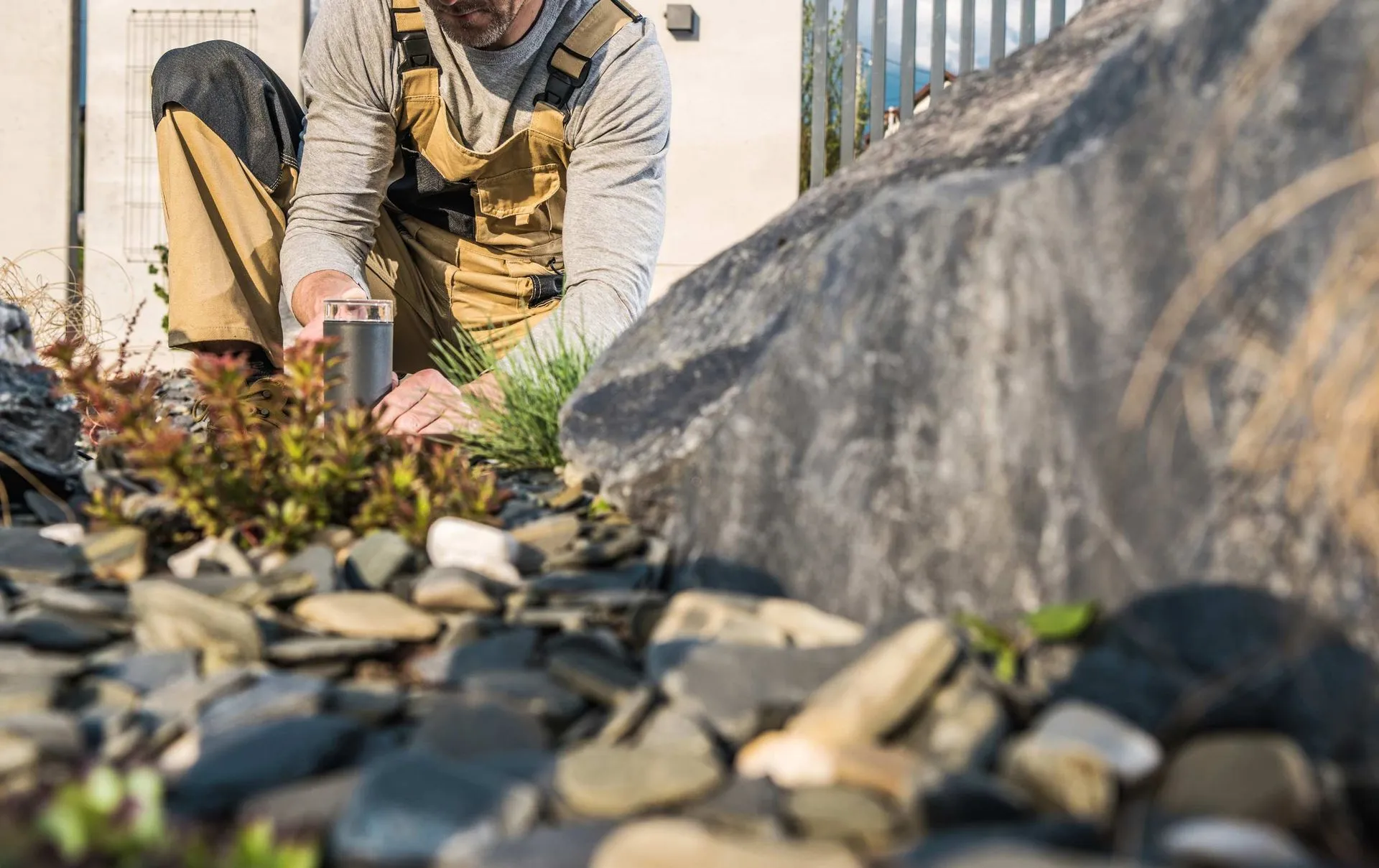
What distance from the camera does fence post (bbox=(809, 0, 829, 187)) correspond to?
8.01 m

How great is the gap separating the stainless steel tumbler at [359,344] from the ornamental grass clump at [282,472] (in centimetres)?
40

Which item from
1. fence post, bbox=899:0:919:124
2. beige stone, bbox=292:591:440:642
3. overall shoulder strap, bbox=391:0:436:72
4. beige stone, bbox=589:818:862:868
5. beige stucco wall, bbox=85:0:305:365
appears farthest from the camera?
beige stucco wall, bbox=85:0:305:365

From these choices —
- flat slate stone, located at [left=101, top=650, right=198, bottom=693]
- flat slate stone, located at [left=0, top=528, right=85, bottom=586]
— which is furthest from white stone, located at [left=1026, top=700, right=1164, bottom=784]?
flat slate stone, located at [left=0, top=528, right=85, bottom=586]

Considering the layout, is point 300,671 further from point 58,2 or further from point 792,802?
point 58,2

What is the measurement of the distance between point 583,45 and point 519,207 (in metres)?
0.58

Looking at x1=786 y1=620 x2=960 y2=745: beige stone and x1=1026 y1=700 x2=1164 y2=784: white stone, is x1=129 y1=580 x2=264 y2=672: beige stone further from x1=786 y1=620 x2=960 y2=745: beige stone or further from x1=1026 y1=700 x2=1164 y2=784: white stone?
x1=1026 y1=700 x2=1164 y2=784: white stone

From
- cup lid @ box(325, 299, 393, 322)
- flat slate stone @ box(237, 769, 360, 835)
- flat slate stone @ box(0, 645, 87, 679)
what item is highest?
cup lid @ box(325, 299, 393, 322)

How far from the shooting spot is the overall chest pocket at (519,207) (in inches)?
139

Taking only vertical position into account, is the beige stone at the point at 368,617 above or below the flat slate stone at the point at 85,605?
above

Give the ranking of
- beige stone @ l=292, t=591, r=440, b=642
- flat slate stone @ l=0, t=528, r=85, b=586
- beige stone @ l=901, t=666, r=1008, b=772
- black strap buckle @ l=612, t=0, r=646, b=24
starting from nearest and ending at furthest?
1. beige stone @ l=901, t=666, r=1008, b=772
2. beige stone @ l=292, t=591, r=440, b=642
3. flat slate stone @ l=0, t=528, r=85, b=586
4. black strap buckle @ l=612, t=0, r=646, b=24

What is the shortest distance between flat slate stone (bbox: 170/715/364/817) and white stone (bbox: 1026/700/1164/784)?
2.28 ft

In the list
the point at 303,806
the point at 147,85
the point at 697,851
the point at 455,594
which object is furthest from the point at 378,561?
the point at 147,85

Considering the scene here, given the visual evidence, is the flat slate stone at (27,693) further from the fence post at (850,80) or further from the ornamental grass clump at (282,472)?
the fence post at (850,80)

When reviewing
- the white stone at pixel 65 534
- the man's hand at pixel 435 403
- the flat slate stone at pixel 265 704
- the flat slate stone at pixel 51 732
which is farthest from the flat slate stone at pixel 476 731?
the man's hand at pixel 435 403
